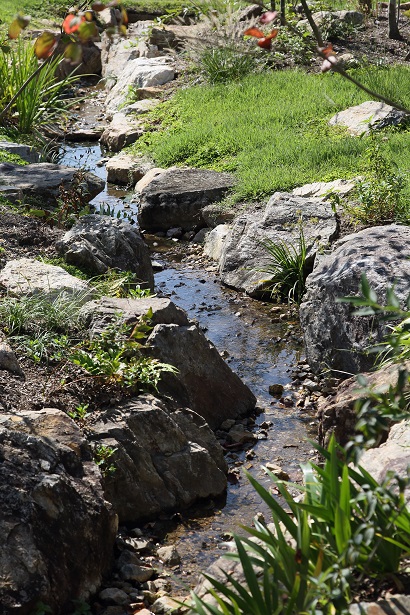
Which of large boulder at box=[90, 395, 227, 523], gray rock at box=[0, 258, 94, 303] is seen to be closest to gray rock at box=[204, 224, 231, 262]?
gray rock at box=[0, 258, 94, 303]

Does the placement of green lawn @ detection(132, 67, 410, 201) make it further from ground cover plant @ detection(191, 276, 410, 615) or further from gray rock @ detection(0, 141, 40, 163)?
ground cover plant @ detection(191, 276, 410, 615)

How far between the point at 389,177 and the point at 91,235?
3.00m

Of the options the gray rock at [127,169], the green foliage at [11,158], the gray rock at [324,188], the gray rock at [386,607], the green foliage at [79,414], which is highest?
the gray rock at [386,607]

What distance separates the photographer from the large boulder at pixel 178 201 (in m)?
10.3

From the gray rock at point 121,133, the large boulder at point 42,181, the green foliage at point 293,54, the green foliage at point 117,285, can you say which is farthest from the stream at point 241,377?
the green foliage at point 293,54

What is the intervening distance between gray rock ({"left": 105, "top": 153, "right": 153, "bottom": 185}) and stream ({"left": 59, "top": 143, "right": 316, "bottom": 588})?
878 millimetres

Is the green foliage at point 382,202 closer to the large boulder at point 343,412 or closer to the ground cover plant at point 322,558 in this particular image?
the large boulder at point 343,412

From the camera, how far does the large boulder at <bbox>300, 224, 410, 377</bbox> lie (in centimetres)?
628

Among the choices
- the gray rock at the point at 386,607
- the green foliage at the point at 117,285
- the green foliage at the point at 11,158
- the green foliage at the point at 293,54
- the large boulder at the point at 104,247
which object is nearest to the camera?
the gray rock at the point at 386,607

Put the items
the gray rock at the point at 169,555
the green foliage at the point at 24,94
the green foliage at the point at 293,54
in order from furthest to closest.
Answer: the green foliage at the point at 293,54
the green foliage at the point at 24,94
the gray rock at the point at 169,555

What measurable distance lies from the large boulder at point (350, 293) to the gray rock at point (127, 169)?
549cm

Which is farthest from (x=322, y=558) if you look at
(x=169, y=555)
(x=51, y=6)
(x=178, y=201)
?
(x=51, y=6)

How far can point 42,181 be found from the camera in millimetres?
9227

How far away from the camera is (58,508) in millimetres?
4059
